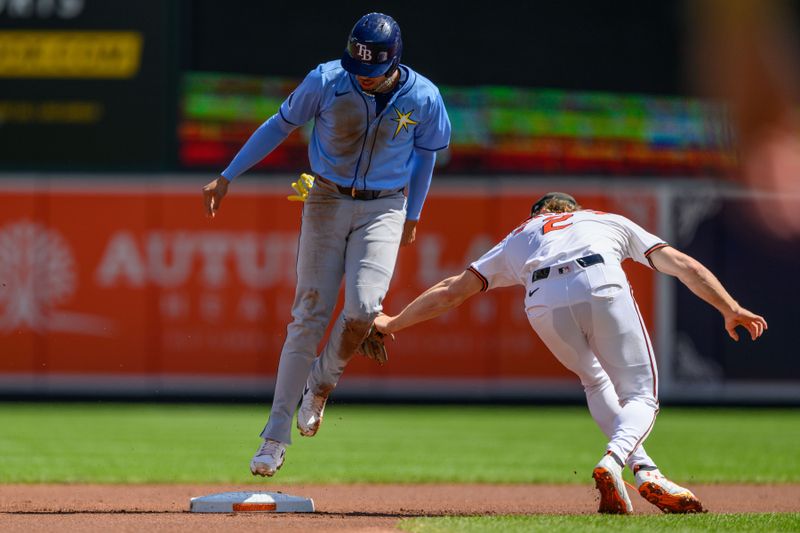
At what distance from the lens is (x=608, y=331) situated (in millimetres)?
5750

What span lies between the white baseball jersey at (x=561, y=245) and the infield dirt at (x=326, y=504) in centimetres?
113

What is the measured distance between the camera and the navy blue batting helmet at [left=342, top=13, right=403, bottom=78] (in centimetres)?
586

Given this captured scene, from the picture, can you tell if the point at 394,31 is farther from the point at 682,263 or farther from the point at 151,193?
the point at 151,193

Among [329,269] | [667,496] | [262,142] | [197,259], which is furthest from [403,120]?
[197,259]

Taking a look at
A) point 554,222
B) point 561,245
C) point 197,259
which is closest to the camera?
point 561,245

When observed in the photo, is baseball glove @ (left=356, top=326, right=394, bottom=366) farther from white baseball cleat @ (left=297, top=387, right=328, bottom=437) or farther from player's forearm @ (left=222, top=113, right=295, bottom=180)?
player's forearm @ (left=222, top=113, right=295, bottom=180)

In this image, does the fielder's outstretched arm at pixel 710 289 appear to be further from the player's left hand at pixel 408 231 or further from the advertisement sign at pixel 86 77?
the advertisement sign at pixel 86 77

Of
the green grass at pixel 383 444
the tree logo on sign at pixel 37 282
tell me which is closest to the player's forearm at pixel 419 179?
the green grass at pixel 383 444

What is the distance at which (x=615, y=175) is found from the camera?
1405cm

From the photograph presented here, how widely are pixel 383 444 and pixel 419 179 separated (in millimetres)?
4580

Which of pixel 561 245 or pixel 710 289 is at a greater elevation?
pixel 561 245

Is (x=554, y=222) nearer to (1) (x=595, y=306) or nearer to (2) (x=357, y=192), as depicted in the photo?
(1) (x=595, y=306)

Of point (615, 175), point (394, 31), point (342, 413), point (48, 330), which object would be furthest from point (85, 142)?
point (394, 31)

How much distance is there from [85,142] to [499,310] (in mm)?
4461
